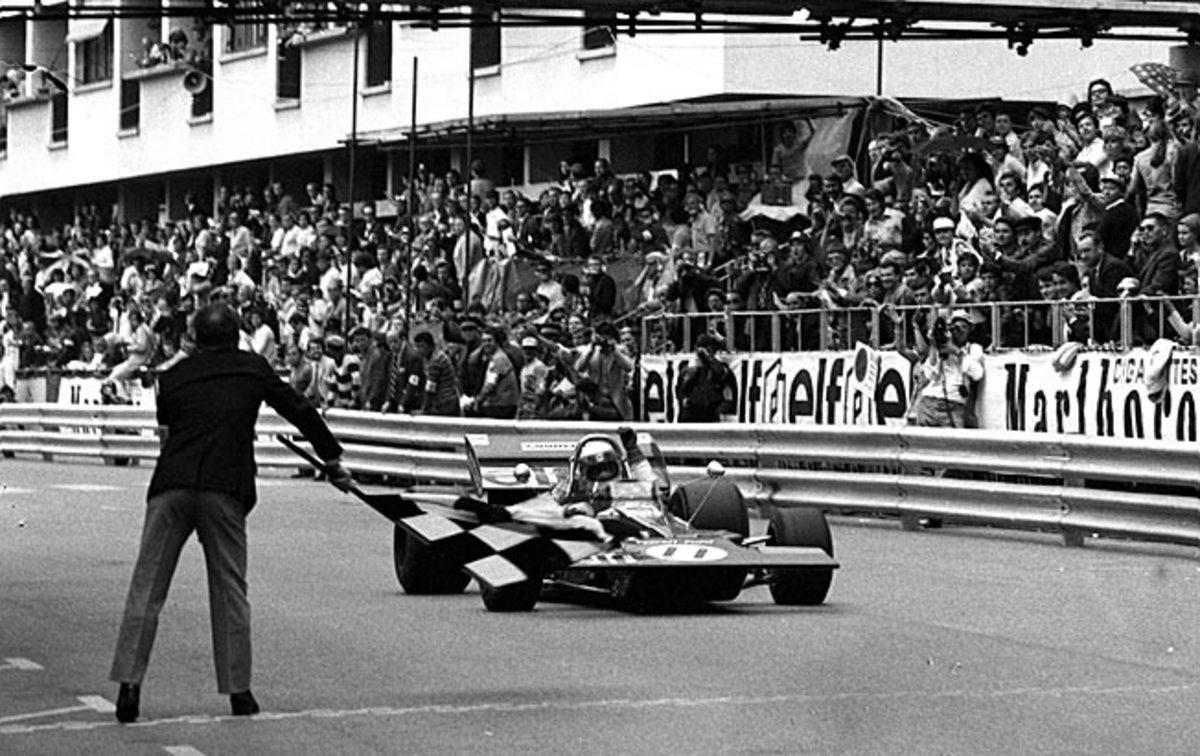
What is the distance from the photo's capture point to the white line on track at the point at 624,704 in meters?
10.6

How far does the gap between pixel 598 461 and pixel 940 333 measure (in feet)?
22.5

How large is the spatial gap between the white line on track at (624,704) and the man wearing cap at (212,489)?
0.72 feet

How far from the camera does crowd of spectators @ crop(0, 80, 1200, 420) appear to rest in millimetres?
21797

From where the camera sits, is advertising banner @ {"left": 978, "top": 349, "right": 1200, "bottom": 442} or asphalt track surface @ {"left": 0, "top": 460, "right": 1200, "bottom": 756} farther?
advertising banner @ {"left": 978, "top": 349, "right": 1200, "bottom": 442}

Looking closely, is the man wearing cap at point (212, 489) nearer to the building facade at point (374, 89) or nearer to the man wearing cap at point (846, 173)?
the building facade at point (374, 89)

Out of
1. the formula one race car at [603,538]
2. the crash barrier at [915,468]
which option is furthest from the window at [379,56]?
the formula one race car at [603,538]

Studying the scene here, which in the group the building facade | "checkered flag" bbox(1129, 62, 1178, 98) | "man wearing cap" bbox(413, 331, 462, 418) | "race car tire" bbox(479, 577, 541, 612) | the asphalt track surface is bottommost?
the asphalt track surface

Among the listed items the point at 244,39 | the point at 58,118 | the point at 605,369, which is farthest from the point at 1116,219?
the point at 58,118

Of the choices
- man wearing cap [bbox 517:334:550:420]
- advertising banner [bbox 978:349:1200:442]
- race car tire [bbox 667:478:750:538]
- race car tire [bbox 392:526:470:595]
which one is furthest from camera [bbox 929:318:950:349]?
race car tire [bbox 392:526:470:595]

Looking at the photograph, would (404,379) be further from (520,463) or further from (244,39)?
(244,39)

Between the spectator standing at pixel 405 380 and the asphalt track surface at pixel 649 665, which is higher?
the spectator standing at pixel 405 380

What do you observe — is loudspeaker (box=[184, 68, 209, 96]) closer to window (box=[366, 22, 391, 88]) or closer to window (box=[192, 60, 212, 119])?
window (box=[192, 60, 212, 119])

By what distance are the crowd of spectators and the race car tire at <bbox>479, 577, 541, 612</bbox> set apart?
22.4 ft

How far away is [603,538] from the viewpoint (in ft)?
50.1
